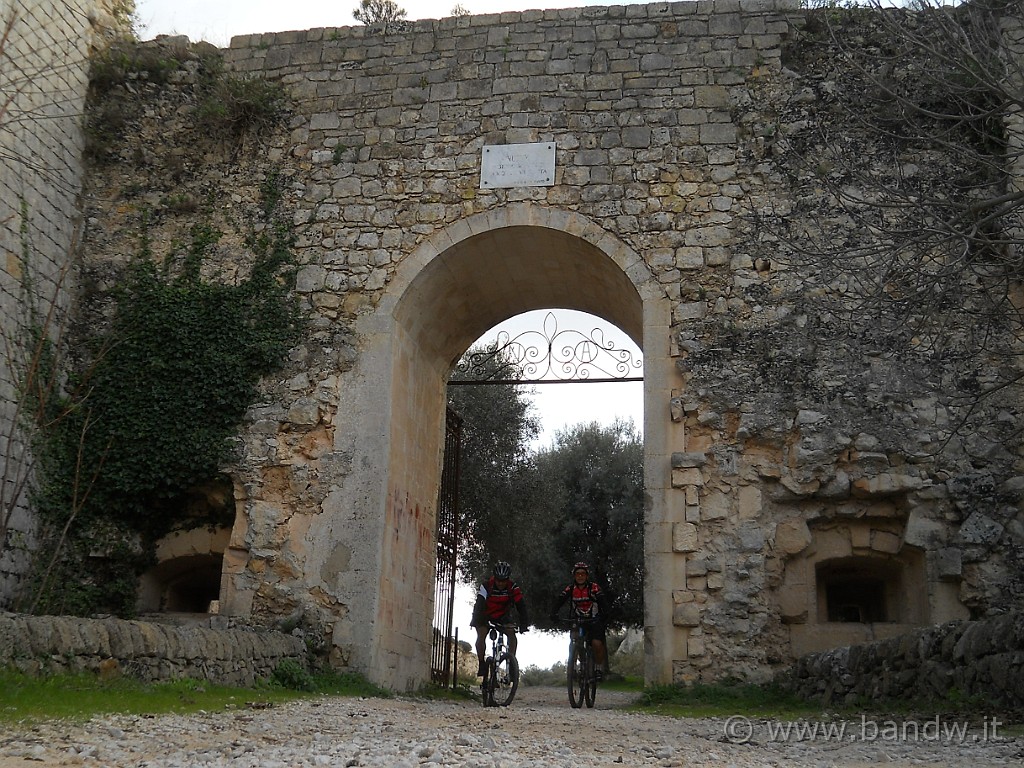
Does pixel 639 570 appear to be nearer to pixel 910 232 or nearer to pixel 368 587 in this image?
pixel 368 587

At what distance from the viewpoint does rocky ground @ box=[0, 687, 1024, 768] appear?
389cm

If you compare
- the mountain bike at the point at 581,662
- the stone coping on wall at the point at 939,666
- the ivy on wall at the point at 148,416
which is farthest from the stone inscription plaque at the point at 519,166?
the stone coping on wall at the point at 939,666

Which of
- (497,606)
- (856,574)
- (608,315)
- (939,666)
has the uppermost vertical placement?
(608,315)

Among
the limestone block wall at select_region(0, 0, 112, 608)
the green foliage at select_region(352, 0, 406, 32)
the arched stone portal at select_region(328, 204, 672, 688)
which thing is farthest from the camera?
the green foliage at select_region(352, 0, 406, 32)

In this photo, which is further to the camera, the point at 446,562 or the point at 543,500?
the point at 543,500

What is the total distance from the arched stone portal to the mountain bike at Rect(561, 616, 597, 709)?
61 cm

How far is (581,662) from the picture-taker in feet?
28.5

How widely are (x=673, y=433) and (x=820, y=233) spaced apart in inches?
93.7

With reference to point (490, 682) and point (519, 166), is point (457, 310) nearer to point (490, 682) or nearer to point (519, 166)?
point (519, 166)

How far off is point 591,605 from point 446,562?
10.8ft

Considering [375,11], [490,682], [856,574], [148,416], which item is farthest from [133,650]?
[375,11]

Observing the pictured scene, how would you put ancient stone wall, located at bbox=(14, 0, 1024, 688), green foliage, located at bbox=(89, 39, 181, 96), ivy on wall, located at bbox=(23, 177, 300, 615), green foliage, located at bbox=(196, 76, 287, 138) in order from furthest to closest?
green foliage, located at bbox=(89, 39, 181, 96) → green foliage, located at bbox=(196, 76, 287, 138) → ivy on wall, located at bbox=(23, 177, 300, 615) → ancient stone wall, located at bbox=(14, 0, 1024, 688)

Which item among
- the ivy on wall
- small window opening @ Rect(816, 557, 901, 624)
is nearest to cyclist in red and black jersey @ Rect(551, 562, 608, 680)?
small window opening @ Rect(816, 557, 901, 624)

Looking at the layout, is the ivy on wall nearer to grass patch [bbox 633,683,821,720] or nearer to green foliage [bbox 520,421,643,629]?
grass patch [bbox 633,683,821,720]
